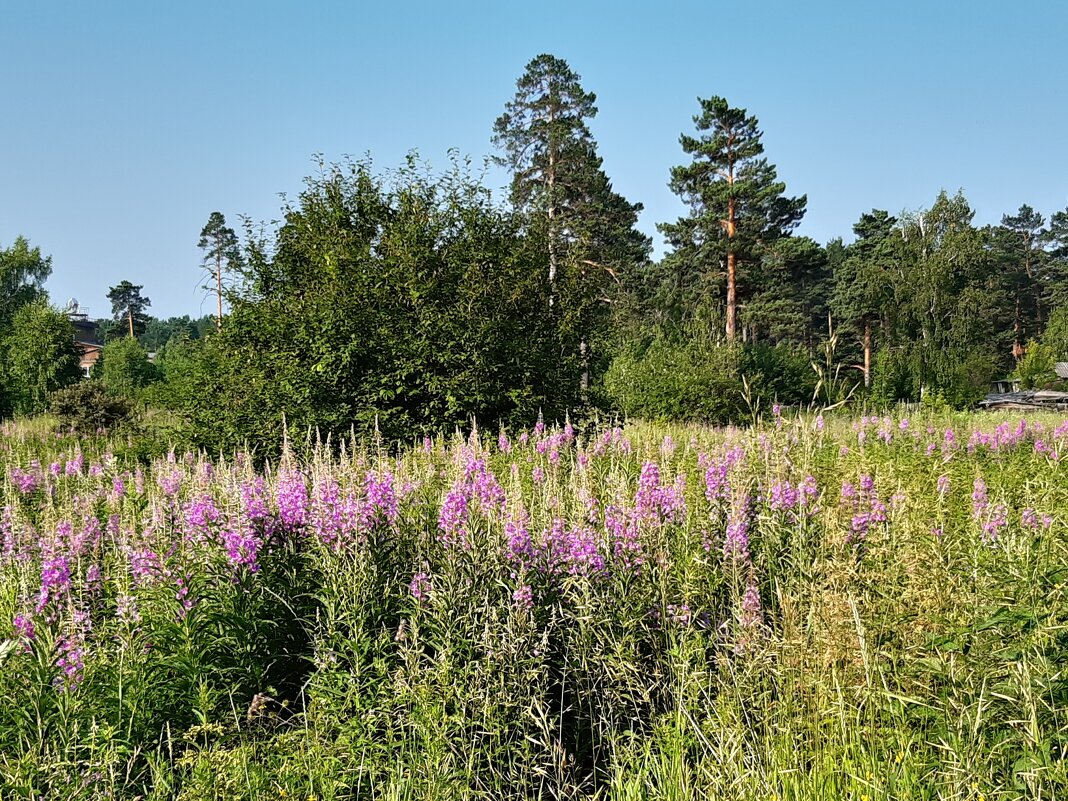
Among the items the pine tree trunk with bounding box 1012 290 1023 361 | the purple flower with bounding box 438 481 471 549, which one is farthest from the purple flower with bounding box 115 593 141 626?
the pine tree trunk with bounding box 1012 290 1023 361

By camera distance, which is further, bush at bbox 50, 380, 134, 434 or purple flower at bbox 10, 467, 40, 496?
bush at bbox 50, 380, 134, 434

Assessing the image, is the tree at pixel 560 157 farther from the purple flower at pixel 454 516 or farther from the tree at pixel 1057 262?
the tree at pixel 1057 262

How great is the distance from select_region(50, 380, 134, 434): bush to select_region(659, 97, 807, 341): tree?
74.0 ft

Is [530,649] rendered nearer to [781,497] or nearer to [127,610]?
[127,610]

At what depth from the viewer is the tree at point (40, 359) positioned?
Result: 2881cm

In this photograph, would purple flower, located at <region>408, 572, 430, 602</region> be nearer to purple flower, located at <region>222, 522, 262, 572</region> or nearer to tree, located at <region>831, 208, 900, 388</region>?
purple flower, located at <region>222, 522, 262, 572</region>

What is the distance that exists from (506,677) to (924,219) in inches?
1558

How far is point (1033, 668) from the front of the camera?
7.45ft

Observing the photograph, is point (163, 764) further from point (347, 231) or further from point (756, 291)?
point (756, 291)

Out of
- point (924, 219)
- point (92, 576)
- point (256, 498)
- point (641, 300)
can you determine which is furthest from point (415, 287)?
point (924, 219)

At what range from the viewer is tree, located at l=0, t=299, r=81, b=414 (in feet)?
94.5

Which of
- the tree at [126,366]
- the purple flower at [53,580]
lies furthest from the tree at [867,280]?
the tree at [126,366]

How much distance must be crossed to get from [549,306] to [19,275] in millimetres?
45383

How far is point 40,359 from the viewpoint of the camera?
2905 centimetres
